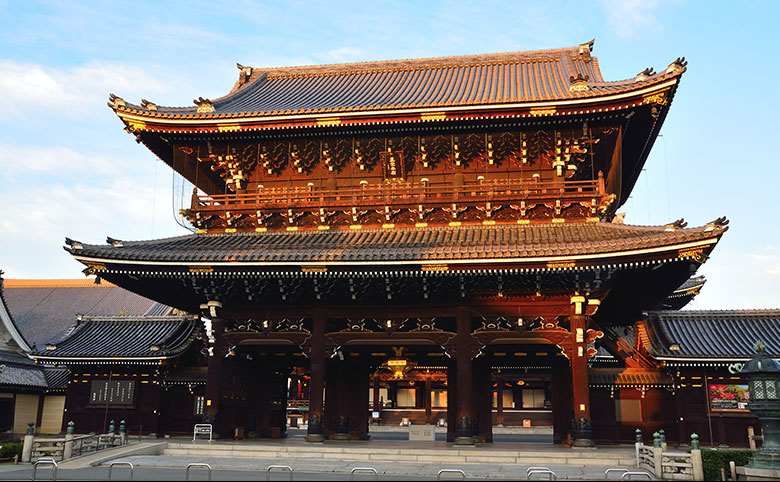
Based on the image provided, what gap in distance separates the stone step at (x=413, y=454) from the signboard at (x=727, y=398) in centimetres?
575

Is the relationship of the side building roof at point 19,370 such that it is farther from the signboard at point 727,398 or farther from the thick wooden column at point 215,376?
the signboard at point 727,398

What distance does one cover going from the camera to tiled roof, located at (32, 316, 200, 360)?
1127 inches

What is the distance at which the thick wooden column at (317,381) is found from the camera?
2452cm

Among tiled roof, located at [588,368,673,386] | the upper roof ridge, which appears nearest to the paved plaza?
tiled roof, located at [588,368,673,386]

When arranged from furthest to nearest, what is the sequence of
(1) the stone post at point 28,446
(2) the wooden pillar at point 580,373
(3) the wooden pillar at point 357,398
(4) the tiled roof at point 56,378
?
(4) the tiled roof at point 56,378
(3) the wooden pillar at point 357,398
(2) the wooden pillar at point 580,373
(1) the stone post at point 28,446

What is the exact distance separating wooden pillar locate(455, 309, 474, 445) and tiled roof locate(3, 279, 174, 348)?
124ft

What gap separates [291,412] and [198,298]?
28.7 metres

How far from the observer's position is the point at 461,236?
2444 cm

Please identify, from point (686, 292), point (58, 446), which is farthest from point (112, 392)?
point (686, 292)

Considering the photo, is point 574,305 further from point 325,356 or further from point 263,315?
point 263,315

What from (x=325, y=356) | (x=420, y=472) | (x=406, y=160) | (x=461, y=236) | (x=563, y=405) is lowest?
(x=420, y=472)

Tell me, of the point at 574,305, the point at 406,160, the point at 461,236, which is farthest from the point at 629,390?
the point at 406,160

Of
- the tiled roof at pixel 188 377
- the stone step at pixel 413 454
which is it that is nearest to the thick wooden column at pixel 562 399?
the stone step at pixel 413 454

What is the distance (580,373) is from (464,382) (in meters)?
4.16
